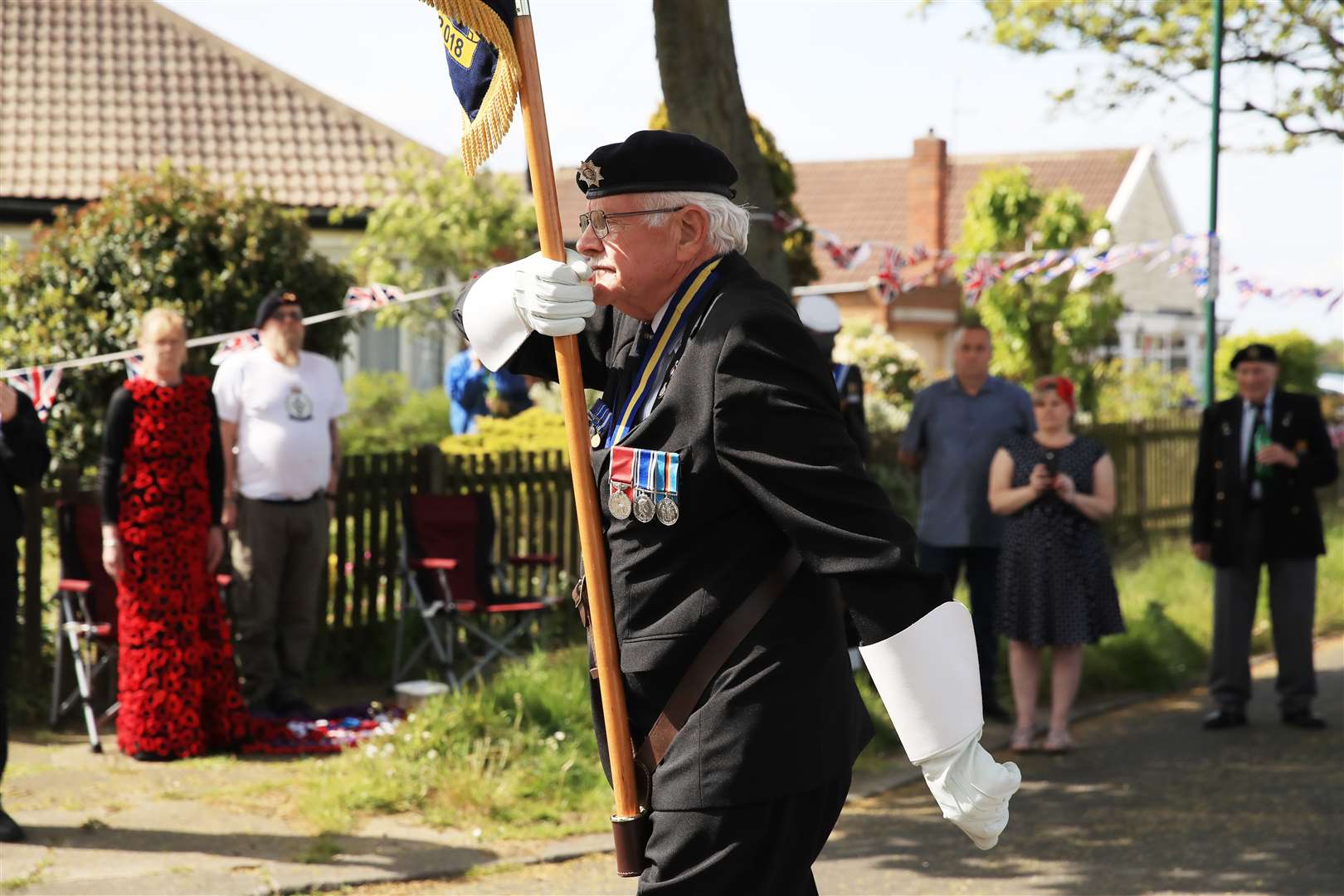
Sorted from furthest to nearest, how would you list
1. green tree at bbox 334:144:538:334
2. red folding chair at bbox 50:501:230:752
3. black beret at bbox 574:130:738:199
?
green tree at bbox 334:144:538:334 → red folding chair at bbox 50:501:230:752 → black beret at bbox 574:130:738:199

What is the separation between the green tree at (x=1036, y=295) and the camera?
2648 cm

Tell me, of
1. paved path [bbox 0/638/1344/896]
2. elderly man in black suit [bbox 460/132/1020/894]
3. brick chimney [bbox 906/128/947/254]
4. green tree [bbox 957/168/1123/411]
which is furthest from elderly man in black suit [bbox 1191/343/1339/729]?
brick chimney [bbox 906/128/947/254]

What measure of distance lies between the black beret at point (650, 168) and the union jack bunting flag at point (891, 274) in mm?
9137

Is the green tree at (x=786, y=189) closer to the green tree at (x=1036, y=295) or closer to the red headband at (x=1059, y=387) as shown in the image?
the red headband at (x=1059, y=387)

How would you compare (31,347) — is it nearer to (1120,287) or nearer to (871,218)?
(871,218)

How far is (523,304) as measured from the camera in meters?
3.25

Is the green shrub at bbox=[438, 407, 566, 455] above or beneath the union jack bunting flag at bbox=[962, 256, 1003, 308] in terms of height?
beneath

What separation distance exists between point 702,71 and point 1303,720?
464 centimetres

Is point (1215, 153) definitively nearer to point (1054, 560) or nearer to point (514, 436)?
point (514, 436)

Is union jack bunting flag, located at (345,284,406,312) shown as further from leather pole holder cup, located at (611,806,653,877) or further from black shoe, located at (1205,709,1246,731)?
leather pole holder cup, located at (611,806,653,877)

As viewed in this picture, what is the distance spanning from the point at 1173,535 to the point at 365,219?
1071cm

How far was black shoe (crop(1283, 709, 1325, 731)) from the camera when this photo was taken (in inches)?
336

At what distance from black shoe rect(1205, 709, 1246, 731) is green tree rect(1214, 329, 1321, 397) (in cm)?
1947

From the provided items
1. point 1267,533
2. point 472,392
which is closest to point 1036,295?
point 472,392
